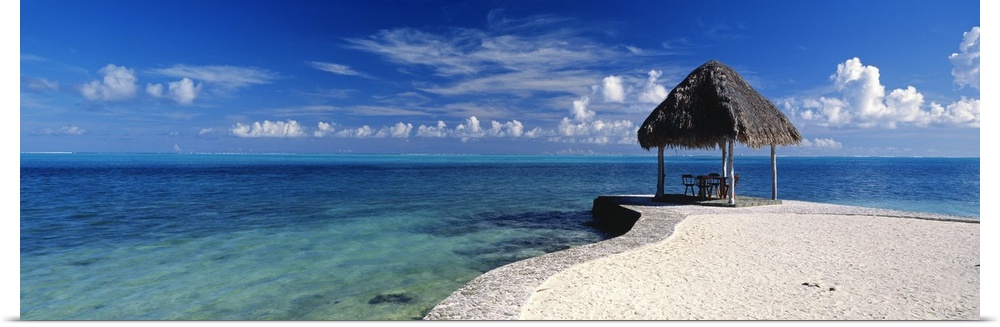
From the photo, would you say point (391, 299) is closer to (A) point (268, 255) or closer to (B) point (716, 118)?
(A) point (268, 255)

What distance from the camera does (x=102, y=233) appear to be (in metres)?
10.8

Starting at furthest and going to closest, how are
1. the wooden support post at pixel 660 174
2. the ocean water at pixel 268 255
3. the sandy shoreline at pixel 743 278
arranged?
the wooden support post at pixel 660 174 → the ocean water at pixel 268 255 → the sandy shoreline at pixel 743 278

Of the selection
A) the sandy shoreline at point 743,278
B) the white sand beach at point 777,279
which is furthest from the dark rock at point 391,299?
the white sand beach at point 777,279

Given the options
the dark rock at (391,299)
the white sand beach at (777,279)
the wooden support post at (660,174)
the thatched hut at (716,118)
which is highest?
the thatched hut at (716,118)

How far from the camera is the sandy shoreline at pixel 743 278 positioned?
4250mm

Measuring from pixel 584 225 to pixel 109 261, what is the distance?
33.9 feet

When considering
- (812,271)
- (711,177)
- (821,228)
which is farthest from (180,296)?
(711,177)

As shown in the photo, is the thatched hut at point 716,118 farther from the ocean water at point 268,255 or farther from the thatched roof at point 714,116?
the ocean water at point 268,255

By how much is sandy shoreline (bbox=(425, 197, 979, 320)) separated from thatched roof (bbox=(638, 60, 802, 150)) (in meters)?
3.74

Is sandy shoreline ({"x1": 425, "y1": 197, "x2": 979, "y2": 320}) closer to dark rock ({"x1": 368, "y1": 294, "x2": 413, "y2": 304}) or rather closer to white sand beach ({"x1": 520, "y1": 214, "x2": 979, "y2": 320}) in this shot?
white sand beach ({"x1": 520, "y1": 214, "x2": 979, "y2": 320})

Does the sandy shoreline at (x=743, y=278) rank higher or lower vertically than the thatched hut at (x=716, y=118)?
lower

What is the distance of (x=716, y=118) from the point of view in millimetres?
11922

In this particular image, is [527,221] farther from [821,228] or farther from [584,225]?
[821,228]

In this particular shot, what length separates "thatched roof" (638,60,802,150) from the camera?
461 inches
